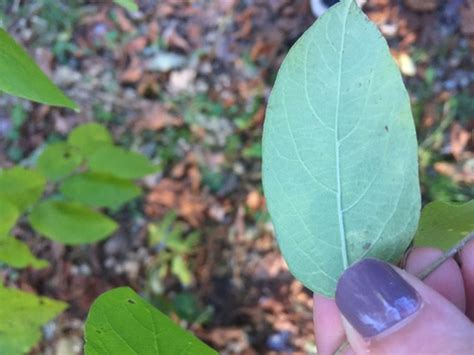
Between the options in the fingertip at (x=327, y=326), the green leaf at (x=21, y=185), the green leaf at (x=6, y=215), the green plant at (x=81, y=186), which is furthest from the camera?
the green plant at (x=81, y=186)

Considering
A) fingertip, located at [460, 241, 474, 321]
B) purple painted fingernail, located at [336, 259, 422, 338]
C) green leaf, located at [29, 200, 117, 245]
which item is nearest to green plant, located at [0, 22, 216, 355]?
green leaf, located at [29, 200, 117, 245]

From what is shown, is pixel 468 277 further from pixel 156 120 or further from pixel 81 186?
pixel 156 120

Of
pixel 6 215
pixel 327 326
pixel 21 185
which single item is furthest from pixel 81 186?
pixel 327 326

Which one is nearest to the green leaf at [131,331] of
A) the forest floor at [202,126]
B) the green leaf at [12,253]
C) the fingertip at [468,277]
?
the fingertip at [468,277]

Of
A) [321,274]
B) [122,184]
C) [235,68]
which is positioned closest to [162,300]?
[122,184]

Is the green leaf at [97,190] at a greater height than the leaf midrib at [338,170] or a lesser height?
lesser

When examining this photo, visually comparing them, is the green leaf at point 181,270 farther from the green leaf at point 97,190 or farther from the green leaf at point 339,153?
the green leaf at point 339,153

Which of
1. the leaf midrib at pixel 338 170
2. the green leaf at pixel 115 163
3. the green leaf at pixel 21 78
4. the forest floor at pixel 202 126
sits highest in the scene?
the green leaf at pixel 21 78
